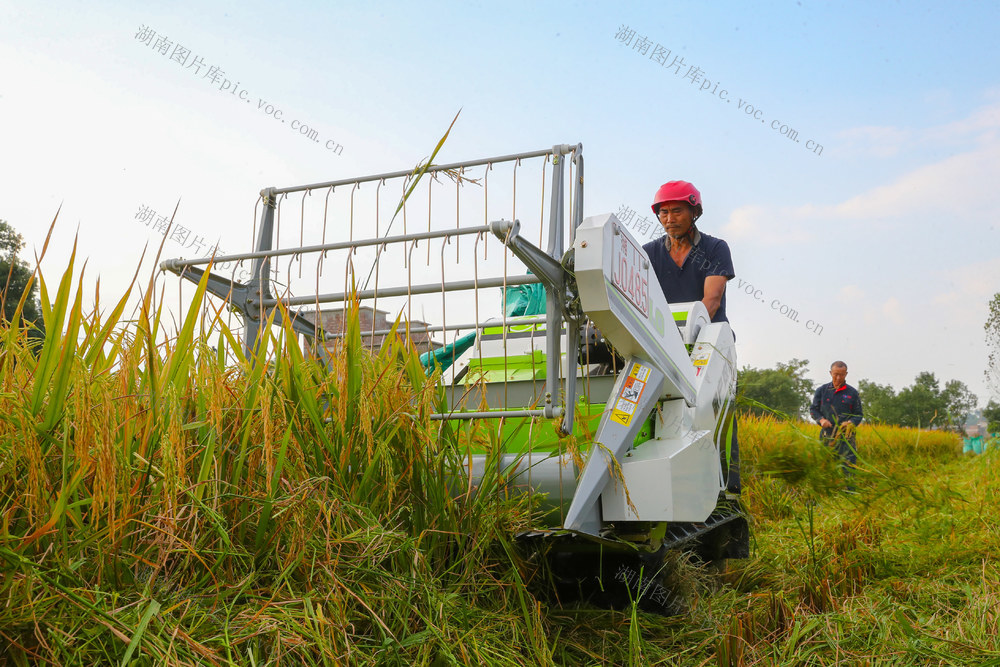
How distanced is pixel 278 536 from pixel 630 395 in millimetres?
1470

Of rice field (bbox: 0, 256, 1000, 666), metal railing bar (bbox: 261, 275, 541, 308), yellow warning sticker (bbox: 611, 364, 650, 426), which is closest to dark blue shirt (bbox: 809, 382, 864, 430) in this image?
rice field (bbox: 0, 256, 1000, 666)

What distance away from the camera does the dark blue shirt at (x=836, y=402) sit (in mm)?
9344

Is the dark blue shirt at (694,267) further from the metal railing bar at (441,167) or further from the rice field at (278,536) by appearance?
the rice field at (278,536)

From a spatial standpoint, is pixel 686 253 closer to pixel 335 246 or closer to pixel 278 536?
pixel 335 246

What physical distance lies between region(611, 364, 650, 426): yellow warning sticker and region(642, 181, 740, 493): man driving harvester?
5.30ft

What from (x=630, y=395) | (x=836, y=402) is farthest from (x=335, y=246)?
(x=836, y=402)

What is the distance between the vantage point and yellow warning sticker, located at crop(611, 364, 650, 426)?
3.00 m

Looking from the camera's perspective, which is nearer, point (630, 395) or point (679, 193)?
point (630, 395)

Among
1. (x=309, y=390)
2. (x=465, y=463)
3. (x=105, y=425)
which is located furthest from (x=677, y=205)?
(x=105, y=425)

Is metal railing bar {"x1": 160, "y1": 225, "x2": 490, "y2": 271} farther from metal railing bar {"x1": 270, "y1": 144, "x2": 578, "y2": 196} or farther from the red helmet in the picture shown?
the red helmet

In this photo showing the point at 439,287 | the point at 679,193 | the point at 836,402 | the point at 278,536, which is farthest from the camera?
the point at 836,402

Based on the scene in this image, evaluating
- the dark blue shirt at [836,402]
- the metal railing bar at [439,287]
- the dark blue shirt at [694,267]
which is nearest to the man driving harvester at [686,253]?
the dark blue shirt at [694,267]

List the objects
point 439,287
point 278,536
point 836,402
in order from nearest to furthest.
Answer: point 278,536, point 439,287, point 836,402

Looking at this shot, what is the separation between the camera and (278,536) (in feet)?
6.82
